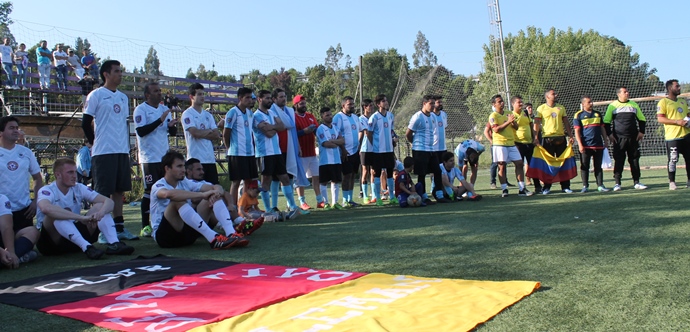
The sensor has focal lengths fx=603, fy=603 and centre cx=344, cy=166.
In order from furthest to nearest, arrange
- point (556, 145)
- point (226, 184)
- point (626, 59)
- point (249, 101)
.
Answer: point (626, 59)
point (226, 184)
point (556, 145)
point (249, 101)

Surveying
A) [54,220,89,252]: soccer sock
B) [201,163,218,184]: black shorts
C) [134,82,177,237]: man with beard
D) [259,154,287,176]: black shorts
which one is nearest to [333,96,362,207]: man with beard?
[259,154,287,176]: black shorts

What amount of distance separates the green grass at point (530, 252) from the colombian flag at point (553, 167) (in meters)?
1.39

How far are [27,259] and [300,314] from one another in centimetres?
375

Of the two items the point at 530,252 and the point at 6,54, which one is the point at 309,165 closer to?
the point at 530,252

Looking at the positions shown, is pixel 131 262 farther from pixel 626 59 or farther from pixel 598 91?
pixel 626 59

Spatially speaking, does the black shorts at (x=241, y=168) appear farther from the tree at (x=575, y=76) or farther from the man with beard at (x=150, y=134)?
the tree at (x=575, y=76)

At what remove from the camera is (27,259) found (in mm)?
5871

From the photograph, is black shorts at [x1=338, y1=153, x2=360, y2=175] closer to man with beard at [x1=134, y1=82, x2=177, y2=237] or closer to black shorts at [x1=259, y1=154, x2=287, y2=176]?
black shorts at [x1=259, y1=154, x2=287, y2=176]

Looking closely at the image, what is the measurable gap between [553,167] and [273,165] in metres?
4.97

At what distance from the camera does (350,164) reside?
438 inches

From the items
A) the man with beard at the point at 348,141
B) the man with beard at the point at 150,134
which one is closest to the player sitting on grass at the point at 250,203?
the man with beard at the point at 150,134

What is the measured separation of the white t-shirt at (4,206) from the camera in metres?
5.61

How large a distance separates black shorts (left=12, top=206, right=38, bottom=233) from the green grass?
0.45 metres

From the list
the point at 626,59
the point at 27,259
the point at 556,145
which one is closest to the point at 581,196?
the point at 556,145
